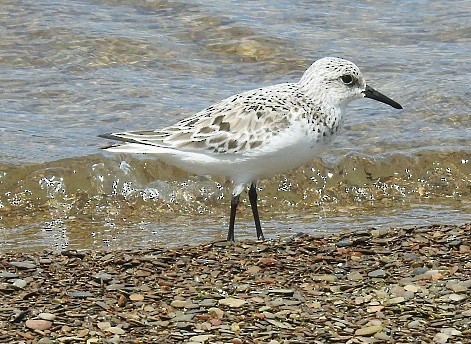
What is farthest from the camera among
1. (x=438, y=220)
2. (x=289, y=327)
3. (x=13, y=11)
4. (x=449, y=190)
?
(x=13, y=11)

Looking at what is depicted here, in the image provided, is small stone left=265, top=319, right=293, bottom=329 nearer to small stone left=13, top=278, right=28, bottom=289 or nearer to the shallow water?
small stone left=13, top=278, right=28, bottom=289

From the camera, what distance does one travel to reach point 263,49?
14.1m

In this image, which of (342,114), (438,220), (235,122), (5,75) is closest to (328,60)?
(342,114)

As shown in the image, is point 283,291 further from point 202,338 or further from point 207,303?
point 202,338

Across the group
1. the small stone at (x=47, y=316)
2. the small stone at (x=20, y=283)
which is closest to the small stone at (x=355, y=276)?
the small stone at (x=47, y=316)

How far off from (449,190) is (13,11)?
7.51 meters

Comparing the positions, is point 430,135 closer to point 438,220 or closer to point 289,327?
point 438,220

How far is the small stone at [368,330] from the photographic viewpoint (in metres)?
5.29

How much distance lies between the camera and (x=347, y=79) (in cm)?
796

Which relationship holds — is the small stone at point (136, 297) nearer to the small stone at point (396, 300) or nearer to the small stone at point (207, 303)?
the small stone at point (207, 303)

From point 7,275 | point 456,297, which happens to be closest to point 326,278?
point 456,297

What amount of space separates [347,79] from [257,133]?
100 centimetres

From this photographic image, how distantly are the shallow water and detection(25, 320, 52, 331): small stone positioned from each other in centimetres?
303

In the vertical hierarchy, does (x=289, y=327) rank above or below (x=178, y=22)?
below
